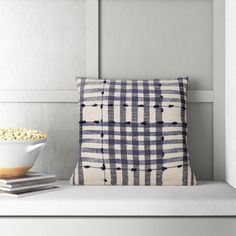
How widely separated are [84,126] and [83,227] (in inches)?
19.1

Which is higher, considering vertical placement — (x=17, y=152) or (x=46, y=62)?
(x=46, y=62)

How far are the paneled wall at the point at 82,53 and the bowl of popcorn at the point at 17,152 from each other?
328mm

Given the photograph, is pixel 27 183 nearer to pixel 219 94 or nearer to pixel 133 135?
pixel 133 135

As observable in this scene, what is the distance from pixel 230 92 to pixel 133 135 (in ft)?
1.39

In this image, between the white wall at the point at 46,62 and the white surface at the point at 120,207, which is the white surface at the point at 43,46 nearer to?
the white wall at the point at 46,62

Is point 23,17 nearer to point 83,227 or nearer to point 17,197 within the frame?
point 17,197

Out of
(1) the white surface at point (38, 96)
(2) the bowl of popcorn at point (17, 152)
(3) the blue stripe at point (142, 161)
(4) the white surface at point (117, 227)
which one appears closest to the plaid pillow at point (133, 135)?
(3) the blue stripe at point (142, 161)

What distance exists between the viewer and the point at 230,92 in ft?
5.68

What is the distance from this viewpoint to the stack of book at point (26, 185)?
1430 millimetres

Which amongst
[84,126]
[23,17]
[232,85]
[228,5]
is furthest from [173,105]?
[23,17]

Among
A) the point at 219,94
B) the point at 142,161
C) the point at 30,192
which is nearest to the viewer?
the point at 30,192

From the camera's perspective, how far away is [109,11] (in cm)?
189

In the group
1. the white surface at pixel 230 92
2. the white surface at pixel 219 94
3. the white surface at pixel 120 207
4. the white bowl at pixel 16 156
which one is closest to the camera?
the white surface at pixel 120 207

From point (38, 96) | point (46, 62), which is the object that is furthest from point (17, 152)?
point (46, 62)
